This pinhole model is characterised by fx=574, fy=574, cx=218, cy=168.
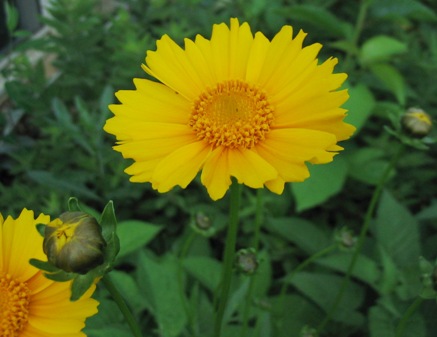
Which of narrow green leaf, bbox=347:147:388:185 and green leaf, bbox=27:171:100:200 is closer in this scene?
green leaf, bbox=27:171:100:200

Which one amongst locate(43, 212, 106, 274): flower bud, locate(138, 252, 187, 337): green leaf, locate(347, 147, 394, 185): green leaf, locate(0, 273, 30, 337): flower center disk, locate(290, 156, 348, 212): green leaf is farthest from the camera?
locate(347, 147, 394, 185): green leaf

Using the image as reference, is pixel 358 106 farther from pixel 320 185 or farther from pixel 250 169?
pixel 250 169

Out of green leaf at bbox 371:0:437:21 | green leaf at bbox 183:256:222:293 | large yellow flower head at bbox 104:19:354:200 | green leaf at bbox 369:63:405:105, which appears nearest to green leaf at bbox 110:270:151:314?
green leaf at bbox 183:256:222:293

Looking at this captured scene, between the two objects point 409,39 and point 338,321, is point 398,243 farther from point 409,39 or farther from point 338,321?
point 409,39

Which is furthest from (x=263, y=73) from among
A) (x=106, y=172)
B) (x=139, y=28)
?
(x=139, y=28)

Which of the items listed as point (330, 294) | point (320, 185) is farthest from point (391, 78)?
point (330, 294)

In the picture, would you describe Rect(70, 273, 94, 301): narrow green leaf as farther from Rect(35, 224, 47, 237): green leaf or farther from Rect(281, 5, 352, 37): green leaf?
Rect(281, 5, 352, 37): green leaf

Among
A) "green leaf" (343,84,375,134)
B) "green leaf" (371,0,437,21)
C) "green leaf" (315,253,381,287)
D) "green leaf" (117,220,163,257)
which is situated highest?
"green leaf" (371,0,437,21)
